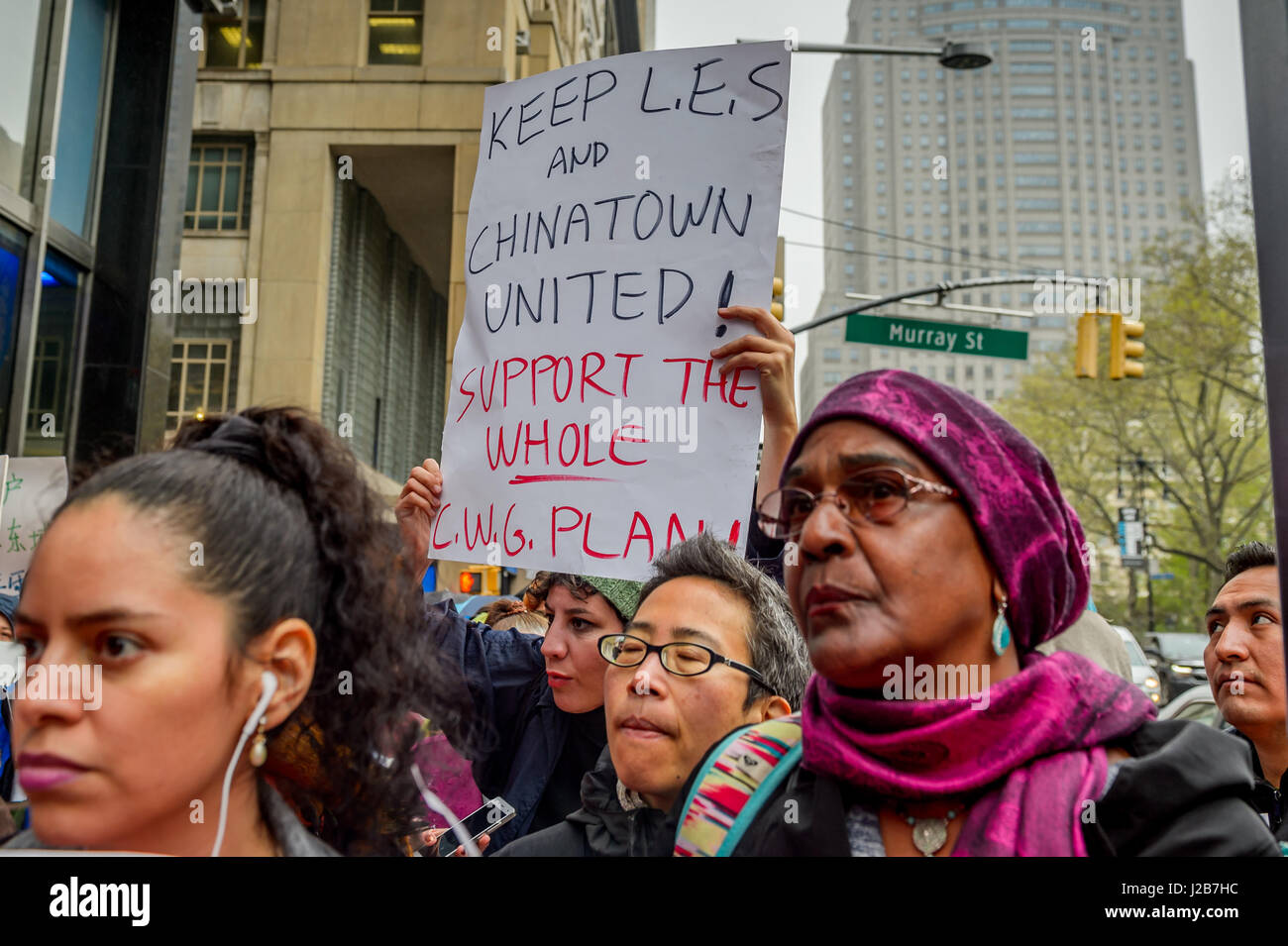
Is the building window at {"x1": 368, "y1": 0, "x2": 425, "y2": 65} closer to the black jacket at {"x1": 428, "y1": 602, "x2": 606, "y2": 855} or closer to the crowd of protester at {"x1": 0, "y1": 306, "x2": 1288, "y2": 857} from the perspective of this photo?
the black jacket at {"x1": 428, "y1": 602, "x2": 606, "y2": 855}

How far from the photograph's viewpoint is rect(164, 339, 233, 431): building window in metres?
8.99

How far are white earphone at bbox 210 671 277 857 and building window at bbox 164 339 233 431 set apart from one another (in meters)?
8.06

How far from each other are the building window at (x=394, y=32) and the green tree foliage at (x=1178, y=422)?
8066 millimetres

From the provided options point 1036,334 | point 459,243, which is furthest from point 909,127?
point 459,243

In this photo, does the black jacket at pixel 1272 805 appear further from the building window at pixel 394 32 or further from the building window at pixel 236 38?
the building window at pixel 236 38

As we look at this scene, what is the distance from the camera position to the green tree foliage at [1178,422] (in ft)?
46.9

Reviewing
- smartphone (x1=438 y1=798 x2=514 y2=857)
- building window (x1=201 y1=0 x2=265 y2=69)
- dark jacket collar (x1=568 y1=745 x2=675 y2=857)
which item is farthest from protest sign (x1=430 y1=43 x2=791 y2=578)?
building window (x1=201 y1=0 x2=265 y2=69)

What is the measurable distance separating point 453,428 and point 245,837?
4.42ft

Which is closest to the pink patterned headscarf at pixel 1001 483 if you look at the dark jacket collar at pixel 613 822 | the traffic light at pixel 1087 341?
the dark jacket collar at pixel 613 822

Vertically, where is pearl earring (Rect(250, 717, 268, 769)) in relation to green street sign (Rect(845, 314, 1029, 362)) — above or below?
below

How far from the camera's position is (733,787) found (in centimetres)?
152

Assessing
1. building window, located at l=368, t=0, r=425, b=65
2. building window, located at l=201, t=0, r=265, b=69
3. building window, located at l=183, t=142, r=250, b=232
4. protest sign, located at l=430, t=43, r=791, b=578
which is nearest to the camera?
protest sign, located at l=430, t=43, r=791, b=578

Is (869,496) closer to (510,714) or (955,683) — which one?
(955,683)

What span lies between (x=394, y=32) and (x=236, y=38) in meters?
4.66
